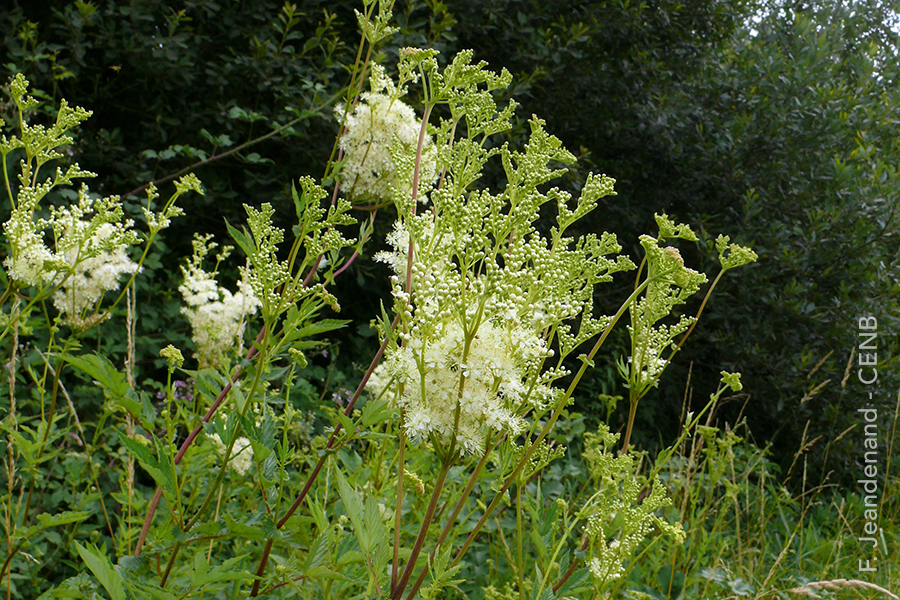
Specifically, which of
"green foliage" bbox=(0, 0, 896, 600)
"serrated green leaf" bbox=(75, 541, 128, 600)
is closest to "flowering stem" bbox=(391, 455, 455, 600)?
"green foliage" bbox=(0, 0, 896, 600)

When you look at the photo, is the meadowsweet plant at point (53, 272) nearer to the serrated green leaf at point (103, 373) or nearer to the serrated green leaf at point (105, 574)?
the serrated green leaf at point (103, 373)

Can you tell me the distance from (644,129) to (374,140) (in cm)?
442

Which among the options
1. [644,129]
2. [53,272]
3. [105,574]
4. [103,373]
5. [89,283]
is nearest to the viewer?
[105,574]

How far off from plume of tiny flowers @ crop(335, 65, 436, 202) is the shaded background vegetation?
1837mm

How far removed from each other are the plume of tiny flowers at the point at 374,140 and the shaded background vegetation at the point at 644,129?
1.84m

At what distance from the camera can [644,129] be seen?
5777 millimetres

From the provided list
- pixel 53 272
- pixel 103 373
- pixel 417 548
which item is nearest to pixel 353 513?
pixel 417 548

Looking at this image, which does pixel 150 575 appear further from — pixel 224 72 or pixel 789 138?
pixel 789 138

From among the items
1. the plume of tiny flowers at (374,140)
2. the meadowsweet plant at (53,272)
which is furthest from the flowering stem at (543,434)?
the plume of tiny flowers at (374,140)

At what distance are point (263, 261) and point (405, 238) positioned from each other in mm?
347

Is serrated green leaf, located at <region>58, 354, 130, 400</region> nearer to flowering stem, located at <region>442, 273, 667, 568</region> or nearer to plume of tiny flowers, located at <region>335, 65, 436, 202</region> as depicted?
flowering stem, located at <region>442, 273, 667, 568</region>

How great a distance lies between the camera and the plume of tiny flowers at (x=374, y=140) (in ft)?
6.55

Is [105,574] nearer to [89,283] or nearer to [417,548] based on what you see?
[417,548]

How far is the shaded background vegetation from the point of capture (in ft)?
13.8
